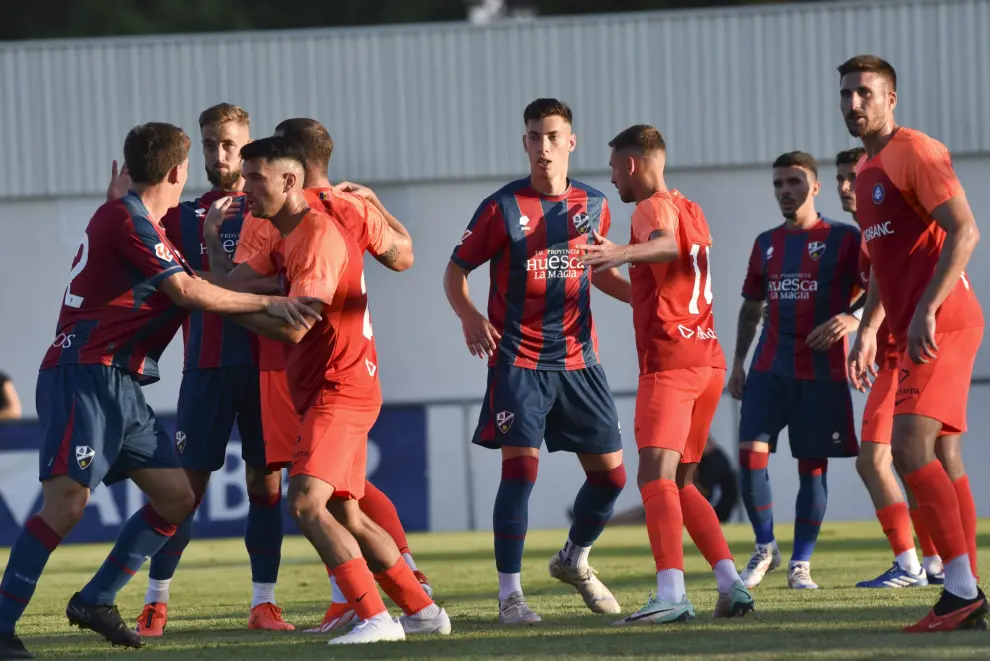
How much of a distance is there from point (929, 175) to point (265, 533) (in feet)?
10.9

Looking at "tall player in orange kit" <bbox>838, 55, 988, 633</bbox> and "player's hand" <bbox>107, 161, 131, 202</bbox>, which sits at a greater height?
"player's hand" <bbox>107, 161, 131, 202</bbox>

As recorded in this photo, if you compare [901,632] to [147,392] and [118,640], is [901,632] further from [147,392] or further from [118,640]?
[147,392]

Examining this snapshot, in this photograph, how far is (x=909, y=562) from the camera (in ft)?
26.9

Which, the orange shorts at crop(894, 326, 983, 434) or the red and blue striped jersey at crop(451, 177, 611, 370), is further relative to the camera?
the red and blue striped jersey at crop(451, 177, 611, 370)

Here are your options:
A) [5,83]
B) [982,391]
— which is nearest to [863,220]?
[982,391]

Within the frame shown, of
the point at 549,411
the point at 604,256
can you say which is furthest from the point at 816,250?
the point at 604,256

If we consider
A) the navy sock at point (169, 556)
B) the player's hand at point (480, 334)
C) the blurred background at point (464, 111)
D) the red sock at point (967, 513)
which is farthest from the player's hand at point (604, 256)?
the blurred background at point (464, 111)

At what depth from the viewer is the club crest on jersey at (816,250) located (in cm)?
892

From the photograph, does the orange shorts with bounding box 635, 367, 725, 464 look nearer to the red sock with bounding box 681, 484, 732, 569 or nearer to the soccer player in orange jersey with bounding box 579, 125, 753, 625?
the soccer player in orange jersey with bounding box 579, 125, 753, 625

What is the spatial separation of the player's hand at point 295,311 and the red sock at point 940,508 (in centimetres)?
238

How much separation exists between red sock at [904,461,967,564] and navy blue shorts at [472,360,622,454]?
158 cm

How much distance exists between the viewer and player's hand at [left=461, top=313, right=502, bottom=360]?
265 inches

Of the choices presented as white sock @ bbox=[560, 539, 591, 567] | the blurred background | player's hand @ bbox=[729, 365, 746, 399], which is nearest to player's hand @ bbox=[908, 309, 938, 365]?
white sock @ bbox=[560, 539, 591, 567]

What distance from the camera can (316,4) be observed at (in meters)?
37.1
